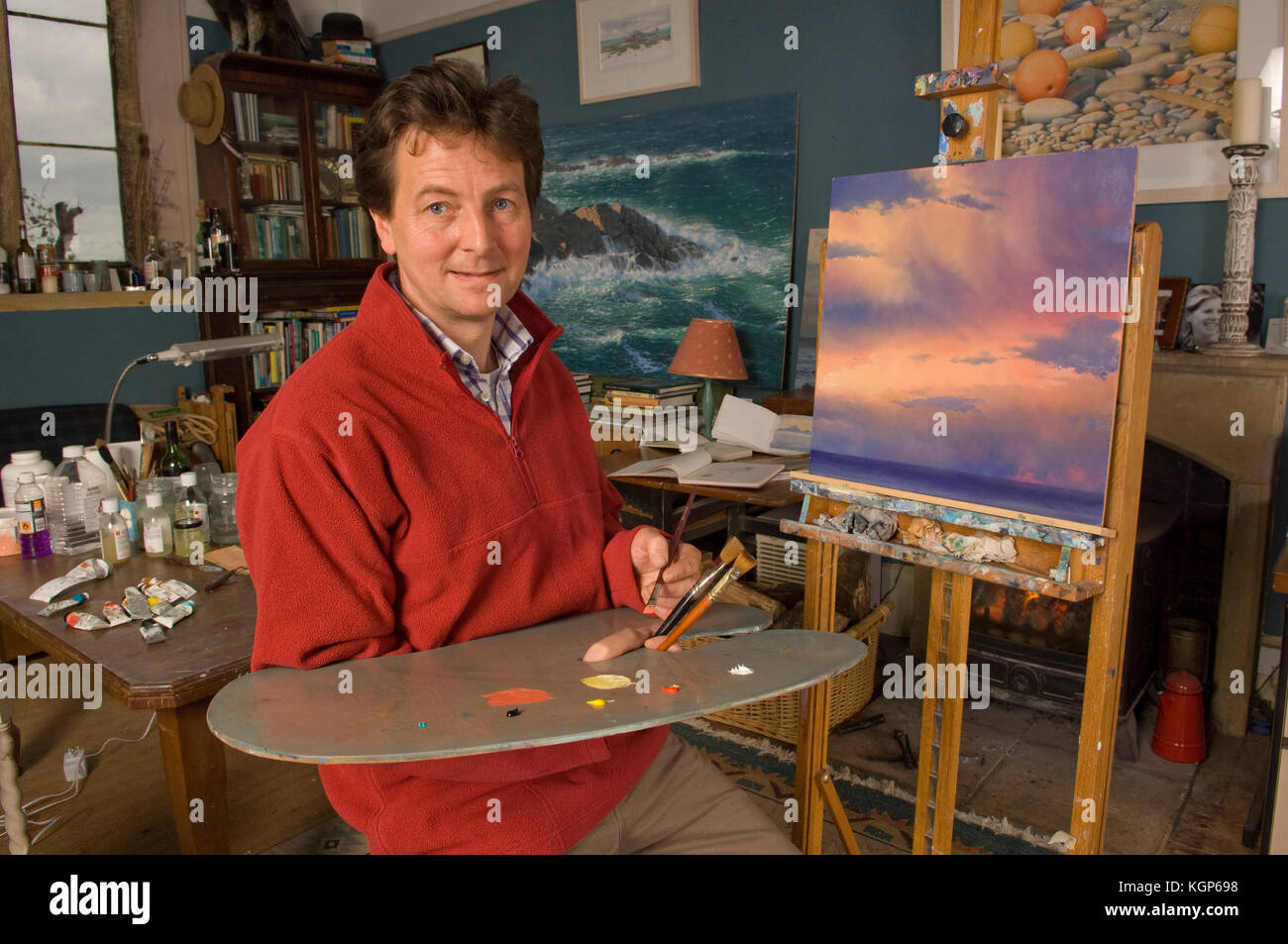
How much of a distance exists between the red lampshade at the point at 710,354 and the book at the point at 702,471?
0.73 meters

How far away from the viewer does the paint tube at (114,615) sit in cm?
173

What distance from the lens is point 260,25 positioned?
15.4 feet

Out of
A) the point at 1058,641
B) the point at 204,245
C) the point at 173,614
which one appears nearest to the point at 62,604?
the point at 173,614

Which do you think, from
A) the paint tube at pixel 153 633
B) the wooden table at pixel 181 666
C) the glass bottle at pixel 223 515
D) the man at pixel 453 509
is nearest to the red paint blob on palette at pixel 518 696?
the man at pixel 453 509

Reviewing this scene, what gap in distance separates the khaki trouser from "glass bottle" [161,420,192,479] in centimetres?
151

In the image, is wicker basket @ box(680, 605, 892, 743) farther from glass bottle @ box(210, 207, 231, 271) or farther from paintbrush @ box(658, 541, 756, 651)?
glass bottle @ box(210, 207, 231, 271)

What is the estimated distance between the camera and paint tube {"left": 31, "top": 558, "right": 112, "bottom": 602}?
1.83 meters

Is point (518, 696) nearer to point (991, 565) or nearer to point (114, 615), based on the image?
point (991, 565)

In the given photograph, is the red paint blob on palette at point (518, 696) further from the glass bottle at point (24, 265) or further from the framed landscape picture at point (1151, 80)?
the glass bottle at point (24, 265)

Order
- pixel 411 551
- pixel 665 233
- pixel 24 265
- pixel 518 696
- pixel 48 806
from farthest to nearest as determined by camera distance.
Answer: pixel 24 265 → pixel 665 233 → pixel 48 806 → pixel 411 551 → pixel 518 696

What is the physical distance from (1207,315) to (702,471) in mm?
1553

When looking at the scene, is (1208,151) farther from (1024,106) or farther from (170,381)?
(170,381)
